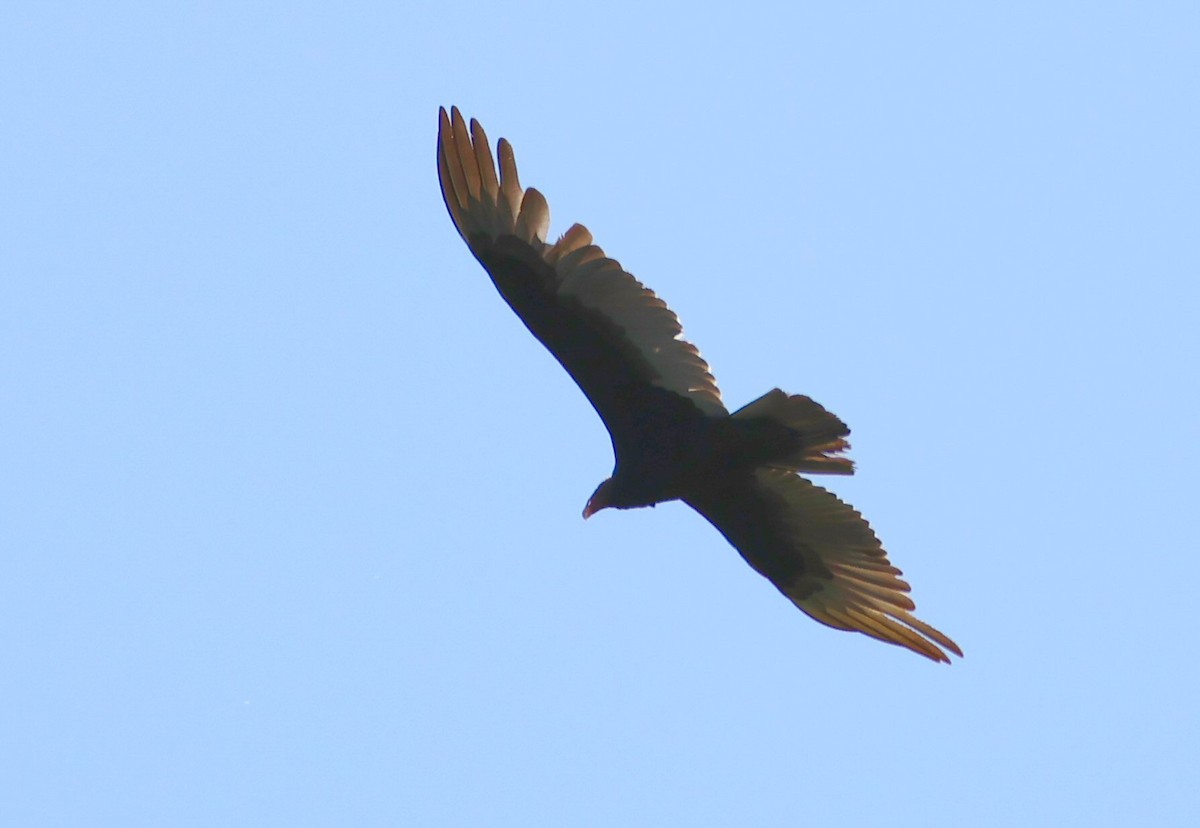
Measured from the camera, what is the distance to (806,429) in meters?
7.16

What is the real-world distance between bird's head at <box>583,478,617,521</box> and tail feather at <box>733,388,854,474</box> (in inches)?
28.5

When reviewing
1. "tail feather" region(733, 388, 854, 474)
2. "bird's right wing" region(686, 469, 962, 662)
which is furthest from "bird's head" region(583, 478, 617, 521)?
"tail feather" region(733, 388, 854, 474)

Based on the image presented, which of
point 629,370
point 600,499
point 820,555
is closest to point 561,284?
point 629,370

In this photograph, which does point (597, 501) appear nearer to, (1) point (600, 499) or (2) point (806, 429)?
(1) point (600, 499)

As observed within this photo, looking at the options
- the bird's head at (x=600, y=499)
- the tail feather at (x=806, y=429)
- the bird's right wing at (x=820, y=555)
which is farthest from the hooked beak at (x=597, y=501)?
the tail feather at (x=806, y=429)

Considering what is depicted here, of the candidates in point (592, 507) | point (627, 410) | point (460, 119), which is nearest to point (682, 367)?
point (627, 410)

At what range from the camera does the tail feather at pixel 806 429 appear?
7.00m

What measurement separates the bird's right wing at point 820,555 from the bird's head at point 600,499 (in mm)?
461

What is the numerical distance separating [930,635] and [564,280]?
246 cm

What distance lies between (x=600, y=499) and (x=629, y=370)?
686mm

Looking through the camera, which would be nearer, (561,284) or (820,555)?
(561,284)

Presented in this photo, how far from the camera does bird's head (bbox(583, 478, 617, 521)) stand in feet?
25.3

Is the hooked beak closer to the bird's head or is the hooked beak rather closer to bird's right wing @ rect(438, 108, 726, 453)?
the bird's head

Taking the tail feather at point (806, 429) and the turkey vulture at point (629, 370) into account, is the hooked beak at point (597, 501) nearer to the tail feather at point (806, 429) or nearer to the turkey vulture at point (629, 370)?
the turkey vulture at point (629, 370)
